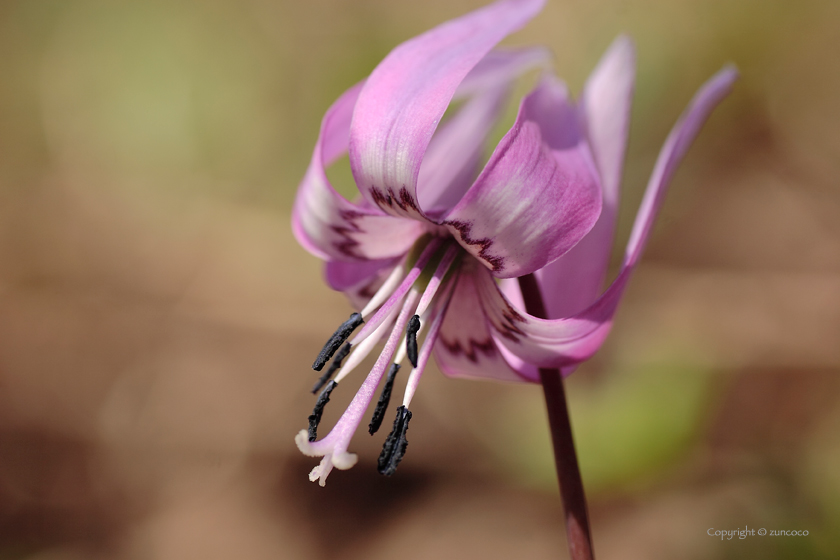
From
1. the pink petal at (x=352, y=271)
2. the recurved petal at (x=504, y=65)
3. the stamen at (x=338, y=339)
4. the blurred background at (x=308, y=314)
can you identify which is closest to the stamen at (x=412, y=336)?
the stamen at (x=338, y=339)

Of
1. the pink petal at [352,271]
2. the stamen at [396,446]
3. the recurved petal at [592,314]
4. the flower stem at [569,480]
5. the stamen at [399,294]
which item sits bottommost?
the flower stem at [569,480]

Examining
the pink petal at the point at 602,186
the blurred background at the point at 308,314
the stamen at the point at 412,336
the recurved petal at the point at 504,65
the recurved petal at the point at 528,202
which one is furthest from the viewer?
the blurred background at the point at 308,314

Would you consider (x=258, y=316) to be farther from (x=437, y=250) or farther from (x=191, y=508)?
(x=437, y=250)

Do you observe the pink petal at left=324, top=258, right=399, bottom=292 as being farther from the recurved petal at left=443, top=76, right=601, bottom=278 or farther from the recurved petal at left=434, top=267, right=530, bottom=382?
the recurved petal at left=443, top=76, right=601, bottom=278

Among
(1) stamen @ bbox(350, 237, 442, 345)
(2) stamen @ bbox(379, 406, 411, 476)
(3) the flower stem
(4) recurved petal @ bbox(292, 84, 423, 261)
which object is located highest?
(4) recurved petal @ bbox(292, 84, 423, 261)

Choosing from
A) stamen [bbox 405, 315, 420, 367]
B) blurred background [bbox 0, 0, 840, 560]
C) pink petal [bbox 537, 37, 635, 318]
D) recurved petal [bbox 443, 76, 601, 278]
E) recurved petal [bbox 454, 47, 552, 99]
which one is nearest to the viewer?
recurved petal [bbox 443, 76, 601, 278]

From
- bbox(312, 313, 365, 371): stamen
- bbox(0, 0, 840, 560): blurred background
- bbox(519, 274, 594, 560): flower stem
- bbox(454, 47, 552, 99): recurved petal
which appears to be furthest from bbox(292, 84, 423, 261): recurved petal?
bbox(0, 0, 840, 560): blurred background

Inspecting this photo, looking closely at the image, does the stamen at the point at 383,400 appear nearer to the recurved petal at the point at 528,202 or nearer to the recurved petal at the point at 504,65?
the recurved petal at the point at 528,202
